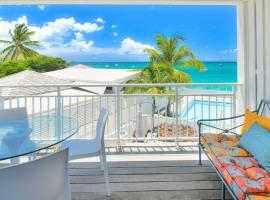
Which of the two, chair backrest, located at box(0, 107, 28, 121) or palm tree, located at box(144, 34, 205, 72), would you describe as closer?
chair backrest, located at box(0, 107, 28, 121)

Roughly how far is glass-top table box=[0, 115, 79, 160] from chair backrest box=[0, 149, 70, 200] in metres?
0.48

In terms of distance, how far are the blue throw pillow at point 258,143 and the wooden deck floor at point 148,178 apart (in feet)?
1.63

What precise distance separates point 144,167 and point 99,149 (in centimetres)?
91

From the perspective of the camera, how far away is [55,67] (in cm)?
2286

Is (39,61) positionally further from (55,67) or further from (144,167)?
(144,167)

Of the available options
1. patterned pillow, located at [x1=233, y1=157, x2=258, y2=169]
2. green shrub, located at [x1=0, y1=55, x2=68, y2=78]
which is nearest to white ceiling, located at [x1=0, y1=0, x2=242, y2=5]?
patterned pillow, located at [x1=233, y1=157, x2=258, y2=169]

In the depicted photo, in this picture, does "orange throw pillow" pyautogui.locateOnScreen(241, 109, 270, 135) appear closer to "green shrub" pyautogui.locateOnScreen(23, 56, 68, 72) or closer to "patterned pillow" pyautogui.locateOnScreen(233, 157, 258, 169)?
"patterned pillow" pyautogui.locateOnScreen(233, 157, 258, 169)

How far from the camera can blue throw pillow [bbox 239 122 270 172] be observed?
7.20 feet

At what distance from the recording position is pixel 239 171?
2033 millimetres

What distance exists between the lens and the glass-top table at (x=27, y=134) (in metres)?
1.88

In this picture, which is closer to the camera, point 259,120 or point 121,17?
point 259,120

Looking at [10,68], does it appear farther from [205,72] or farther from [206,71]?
[206,71]

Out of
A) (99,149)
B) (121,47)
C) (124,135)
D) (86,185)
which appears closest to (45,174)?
(99,149)

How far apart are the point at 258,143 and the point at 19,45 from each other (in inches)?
827
